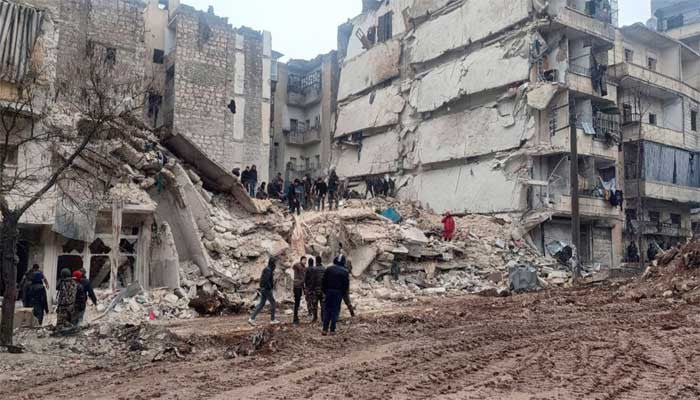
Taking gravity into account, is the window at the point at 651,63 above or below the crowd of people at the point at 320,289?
above

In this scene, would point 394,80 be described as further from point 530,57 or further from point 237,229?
point 237,229

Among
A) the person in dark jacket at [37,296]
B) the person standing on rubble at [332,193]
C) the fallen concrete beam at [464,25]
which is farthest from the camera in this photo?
the fallen concrete beam at [464,25]

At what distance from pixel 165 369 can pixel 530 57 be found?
24.1 m

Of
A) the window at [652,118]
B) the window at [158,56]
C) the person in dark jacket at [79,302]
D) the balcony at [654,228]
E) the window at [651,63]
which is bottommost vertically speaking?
the person in dark jacket at [79,302]

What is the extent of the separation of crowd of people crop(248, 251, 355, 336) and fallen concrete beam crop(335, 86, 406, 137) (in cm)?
2411

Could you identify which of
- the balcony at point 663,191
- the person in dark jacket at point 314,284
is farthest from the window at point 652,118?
the person in dark jacket at point 314,284

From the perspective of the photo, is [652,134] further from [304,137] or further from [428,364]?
[428,364]

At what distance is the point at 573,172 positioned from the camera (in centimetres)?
2297

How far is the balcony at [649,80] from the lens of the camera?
31.4m

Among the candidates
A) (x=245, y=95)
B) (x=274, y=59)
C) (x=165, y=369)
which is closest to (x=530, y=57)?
(x=245, y=95)

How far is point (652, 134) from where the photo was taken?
32094mm

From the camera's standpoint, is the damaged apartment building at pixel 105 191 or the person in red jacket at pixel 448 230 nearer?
the damaged apartment building at pixel 105 191

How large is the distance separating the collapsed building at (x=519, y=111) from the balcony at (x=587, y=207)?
0.06m

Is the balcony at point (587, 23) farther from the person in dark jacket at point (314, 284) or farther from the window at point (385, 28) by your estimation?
the person in dark jacket at point (314, 284)
